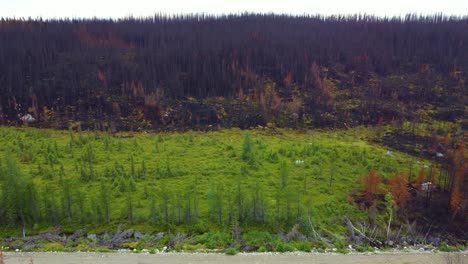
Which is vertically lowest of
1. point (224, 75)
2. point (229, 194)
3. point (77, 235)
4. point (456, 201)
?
point (77, 235)

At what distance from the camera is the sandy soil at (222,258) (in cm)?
2028

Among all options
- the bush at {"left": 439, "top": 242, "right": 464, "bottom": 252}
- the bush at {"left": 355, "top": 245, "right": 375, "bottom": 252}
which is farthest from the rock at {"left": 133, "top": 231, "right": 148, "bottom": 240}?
the bush at {"left": 439, "top": 242, "right": 464, "bottom": 252}

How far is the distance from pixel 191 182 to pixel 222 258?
1022 cm

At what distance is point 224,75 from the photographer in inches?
2771

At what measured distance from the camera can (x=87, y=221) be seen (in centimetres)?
2461

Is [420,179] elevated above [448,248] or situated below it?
above

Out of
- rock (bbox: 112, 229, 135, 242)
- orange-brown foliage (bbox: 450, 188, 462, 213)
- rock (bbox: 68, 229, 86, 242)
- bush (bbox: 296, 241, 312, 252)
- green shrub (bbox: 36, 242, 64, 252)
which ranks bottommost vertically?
rock (bbox: 68, 229, 86, 242)

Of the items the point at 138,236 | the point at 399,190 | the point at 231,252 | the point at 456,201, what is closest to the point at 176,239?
the point at 138,236

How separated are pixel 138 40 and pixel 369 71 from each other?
56.2 metres

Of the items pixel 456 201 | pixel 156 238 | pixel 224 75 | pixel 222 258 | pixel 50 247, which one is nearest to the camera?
pixel 222 258

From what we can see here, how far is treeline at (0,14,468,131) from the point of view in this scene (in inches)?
2324

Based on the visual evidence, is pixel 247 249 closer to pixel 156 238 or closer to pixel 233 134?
pixel 156 238

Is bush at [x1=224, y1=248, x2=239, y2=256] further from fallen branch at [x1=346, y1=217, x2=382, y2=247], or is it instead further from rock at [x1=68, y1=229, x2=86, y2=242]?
rock at [x1=68, y1=229, x2=86, y2=242]

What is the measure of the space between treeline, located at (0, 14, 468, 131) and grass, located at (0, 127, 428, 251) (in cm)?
1419
